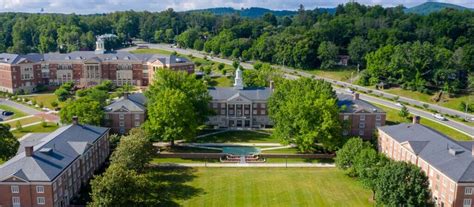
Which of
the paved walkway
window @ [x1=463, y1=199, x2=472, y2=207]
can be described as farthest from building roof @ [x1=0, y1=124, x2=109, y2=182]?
window @ [x1=463, y1=199, x2=472, y2=207]

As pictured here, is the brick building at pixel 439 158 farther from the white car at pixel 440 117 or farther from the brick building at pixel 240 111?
the brick building at pixel 240 111

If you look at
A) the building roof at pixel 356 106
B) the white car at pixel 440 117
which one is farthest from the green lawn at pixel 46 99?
the white car at pixel 440 117

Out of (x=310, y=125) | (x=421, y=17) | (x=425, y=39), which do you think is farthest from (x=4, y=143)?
(x=421, y=17)

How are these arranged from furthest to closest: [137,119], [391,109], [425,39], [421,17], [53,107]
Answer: [421,17], [425,39], [53,107], [391,109], [137,119]

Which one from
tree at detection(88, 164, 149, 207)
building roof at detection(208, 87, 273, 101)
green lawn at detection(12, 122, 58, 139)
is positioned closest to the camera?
tree at detection(88, 164, 149, 207)

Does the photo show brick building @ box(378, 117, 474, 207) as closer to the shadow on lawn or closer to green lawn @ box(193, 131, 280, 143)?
green lawn @ box(193, 131, 280, 143)

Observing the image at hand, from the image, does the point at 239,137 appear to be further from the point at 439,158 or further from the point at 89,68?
the point at 89,68

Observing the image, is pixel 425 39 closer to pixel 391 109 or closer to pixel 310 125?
pixel 391 109

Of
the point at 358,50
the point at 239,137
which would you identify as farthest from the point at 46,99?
the point at 358,50
